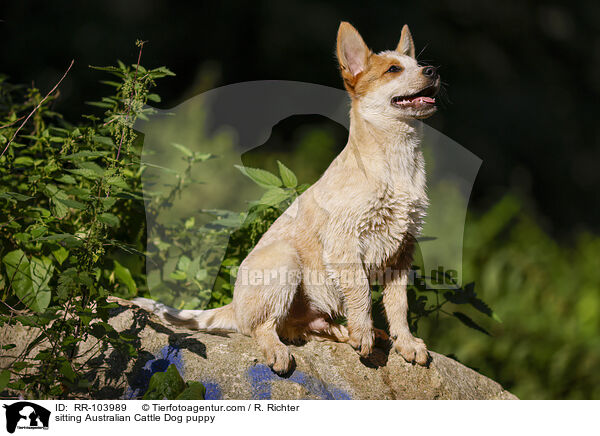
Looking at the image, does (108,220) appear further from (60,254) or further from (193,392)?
(193,392)

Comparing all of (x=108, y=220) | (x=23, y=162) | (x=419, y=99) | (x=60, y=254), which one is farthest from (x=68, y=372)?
(x=419, y=99)

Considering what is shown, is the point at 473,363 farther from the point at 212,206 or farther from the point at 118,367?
the point at 118,367

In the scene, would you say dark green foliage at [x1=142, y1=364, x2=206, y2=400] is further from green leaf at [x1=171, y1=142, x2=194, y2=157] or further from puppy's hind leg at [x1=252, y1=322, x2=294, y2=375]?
green leaf at [x1=171, y1=142, x2=194, y2=157]

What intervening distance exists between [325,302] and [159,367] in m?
0.99

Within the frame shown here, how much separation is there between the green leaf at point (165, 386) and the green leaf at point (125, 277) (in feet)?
3.64

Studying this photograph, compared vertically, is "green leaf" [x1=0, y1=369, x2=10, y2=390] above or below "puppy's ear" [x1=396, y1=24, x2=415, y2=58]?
below

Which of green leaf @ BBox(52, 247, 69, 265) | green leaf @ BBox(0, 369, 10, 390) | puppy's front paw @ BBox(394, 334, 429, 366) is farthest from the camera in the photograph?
green leaf @ BBox(52, 247, 69, 265)

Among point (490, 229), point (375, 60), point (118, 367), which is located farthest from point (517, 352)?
point (118, 367)

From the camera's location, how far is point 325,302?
328cm

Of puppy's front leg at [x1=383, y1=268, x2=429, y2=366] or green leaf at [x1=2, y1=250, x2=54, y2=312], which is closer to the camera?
puppy's front leg at [x1=383, y1=268, x2=429, y2=366]

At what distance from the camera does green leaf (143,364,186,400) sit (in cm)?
285

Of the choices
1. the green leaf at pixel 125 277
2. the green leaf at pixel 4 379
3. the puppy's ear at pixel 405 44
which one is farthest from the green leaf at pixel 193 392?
the puppy's ear at pixel 405 44

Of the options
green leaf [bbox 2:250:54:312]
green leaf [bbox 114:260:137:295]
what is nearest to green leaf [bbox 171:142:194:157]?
green leaf [bbox 114:260:137:295]

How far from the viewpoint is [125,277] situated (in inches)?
154
